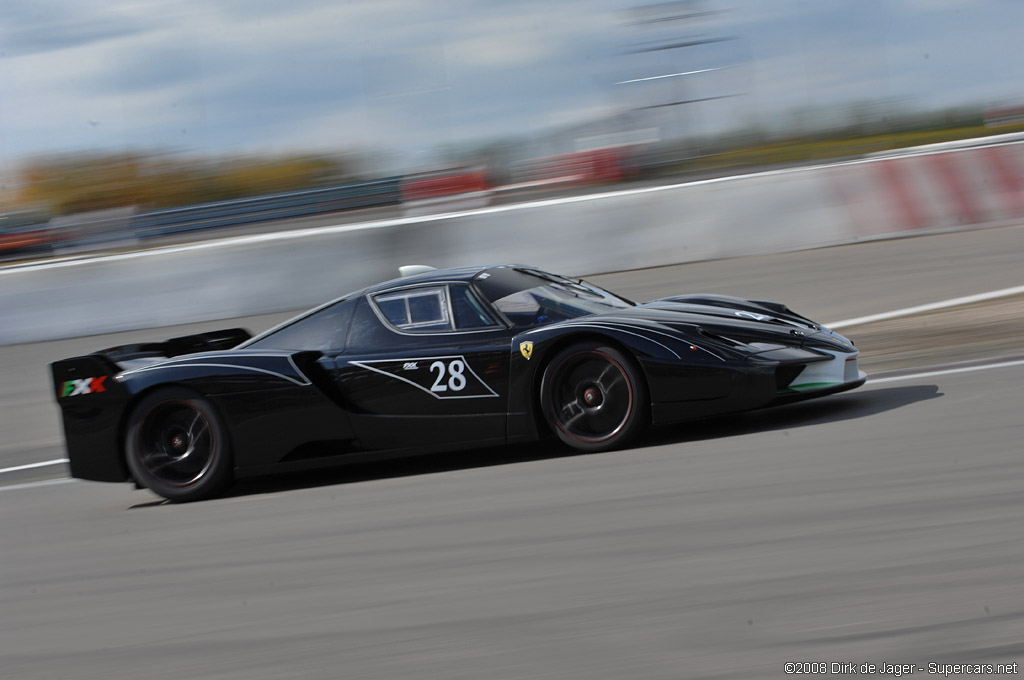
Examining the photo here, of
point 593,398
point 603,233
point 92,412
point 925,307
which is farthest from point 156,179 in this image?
point 593,398

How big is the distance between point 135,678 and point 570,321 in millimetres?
2745

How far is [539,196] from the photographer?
12.6 metres

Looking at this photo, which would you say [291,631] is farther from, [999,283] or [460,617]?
[999,283]

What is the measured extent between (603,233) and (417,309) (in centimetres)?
592

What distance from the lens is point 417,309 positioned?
18.6ft

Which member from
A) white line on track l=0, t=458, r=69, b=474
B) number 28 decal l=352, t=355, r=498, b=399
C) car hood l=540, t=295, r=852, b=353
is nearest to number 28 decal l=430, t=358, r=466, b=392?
number 28 decal l=352, t=355, r=498, b=399

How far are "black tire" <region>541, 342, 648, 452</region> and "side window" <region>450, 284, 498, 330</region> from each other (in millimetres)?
444

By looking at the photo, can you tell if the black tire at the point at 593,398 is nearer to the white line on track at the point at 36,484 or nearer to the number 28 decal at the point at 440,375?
the number 28 decal at the point at 440,375

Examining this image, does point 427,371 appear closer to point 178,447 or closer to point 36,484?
point 178,447

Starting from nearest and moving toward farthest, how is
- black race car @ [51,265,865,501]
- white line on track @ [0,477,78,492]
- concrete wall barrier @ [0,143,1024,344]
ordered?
black race car @ [51,265,865,501] < white line on track @ [0,477,78,492] < concrete wall barrier @ [0,143,1024,344]

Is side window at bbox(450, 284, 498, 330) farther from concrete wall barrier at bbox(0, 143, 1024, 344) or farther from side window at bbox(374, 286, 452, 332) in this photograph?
concrete wall barrier at bbox(0, 143, 1024, 344)

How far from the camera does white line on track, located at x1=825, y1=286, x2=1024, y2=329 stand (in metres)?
8.58

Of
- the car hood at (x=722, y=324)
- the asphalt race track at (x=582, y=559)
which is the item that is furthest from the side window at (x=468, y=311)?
the asphalt race track at (x=582, y=559)

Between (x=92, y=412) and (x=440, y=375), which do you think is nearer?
(x=440, y=375)
